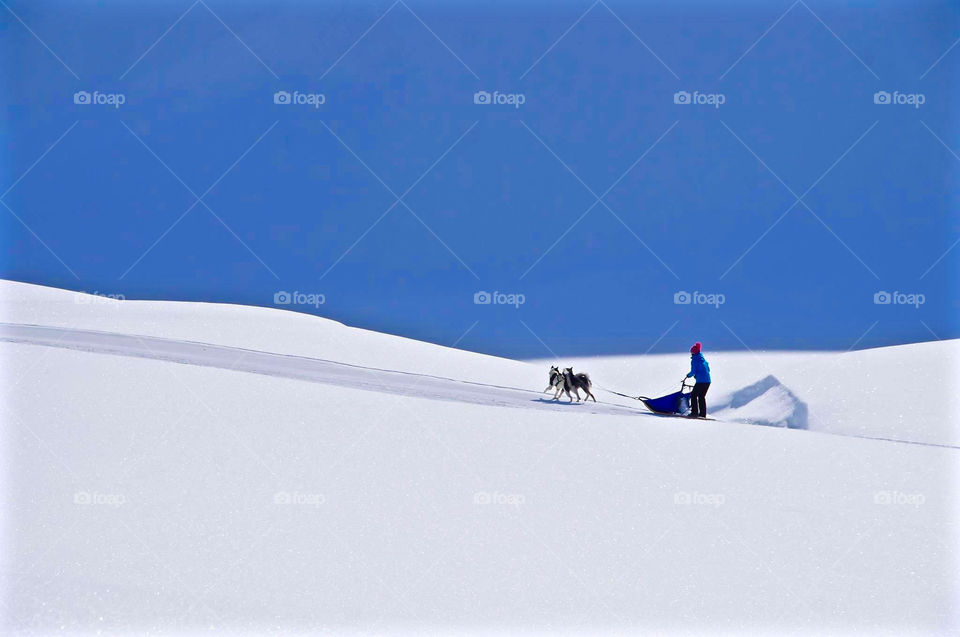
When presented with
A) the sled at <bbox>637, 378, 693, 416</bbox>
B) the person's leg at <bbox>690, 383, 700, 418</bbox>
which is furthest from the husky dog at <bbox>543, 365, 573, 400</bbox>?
the person's leg at <bbox>690, 383, 700, 418</bbox>

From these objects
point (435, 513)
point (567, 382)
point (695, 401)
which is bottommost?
point (435, 513)

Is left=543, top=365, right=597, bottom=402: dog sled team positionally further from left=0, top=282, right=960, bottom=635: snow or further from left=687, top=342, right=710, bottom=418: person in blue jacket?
left=0, top=282, right=960, bottom=635: snow

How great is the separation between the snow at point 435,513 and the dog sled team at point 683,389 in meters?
1.23

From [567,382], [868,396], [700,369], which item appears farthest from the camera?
[567,382]

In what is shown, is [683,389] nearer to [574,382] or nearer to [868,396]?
[574,382]

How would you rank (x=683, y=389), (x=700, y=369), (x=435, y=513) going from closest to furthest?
(x=435, y=513) → (x=700, y=369) → (x=683, y=389)

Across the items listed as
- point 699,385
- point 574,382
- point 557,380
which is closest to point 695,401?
point 699,385

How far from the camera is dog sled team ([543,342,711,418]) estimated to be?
8.73m

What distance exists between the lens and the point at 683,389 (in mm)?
8992

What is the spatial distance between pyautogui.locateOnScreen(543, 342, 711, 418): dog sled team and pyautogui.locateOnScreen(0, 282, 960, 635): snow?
4.03ft

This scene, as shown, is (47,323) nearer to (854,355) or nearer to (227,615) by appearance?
(227,615)

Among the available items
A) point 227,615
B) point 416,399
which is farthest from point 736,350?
point 227,615

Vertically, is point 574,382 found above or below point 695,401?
above

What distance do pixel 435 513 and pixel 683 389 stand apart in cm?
484
